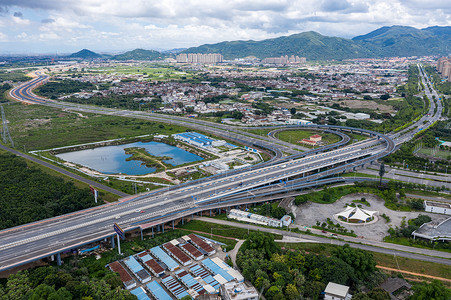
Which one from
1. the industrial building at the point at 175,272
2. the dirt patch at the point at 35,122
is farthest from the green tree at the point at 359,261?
the dirt patch at the point at 35,122

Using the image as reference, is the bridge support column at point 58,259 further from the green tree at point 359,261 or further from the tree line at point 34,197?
the green tree at point 359,261

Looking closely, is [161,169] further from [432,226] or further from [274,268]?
[432,226]

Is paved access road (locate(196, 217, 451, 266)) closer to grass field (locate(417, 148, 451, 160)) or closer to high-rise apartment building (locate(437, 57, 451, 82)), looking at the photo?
grass field (locate(417, 148, 451, 160))

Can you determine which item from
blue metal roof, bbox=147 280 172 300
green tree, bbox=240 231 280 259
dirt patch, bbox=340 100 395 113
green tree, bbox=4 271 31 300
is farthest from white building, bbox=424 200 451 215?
dirt patch, bbox=340 100 395 113

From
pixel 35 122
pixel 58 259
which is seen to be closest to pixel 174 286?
pixel 58 259

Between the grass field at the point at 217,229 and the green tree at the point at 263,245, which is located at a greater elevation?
the green tree at the point at 263,245

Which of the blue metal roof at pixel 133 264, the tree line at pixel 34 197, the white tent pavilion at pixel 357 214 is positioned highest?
the tree line at pixel 34 197

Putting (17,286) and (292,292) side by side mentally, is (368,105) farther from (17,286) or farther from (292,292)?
(17,286)
